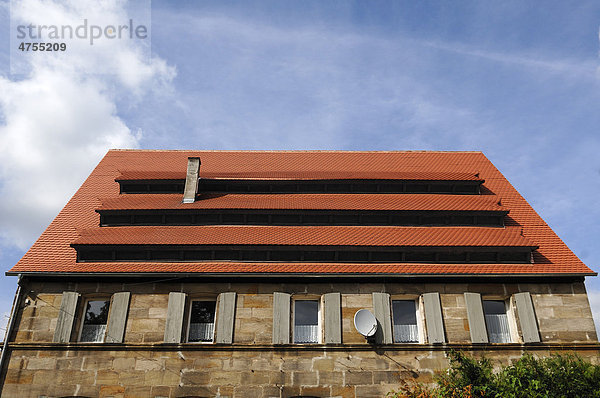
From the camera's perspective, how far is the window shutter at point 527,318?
17.9 m

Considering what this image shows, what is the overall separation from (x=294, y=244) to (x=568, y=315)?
11.2 metres

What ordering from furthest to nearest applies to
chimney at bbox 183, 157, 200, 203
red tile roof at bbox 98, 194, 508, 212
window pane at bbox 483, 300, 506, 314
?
chimney at bbox 183, 157, 200, 203, red tile roof at bbox 98, 194, 508, 212, window pane at bbox 483, 300, 506, 314

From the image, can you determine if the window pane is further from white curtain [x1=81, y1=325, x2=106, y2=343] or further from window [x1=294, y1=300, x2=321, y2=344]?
white curtain [x1=81, y1=325, x2=106, y2=343]

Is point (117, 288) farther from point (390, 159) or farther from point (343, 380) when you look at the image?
point (390, 159)

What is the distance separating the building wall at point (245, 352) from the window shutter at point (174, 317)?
0.27 metres

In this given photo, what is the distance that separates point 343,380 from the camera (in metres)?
17.2

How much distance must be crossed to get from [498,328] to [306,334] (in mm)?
7555

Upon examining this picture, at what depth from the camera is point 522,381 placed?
1518cm

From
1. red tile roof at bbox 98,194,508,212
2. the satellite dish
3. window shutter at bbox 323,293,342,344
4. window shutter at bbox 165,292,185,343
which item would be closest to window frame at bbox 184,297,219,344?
window shutter at bbox 165,292,185,343

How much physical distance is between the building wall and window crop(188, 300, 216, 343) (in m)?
0.42

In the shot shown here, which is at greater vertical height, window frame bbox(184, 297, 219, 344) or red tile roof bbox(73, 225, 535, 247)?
red tile roof bbox(73, 225, 535, 247)

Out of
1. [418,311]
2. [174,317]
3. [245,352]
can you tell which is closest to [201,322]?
[174,317]

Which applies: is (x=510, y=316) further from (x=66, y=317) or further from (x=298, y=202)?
(x=66, y=317)

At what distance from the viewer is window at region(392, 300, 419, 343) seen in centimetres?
1816
